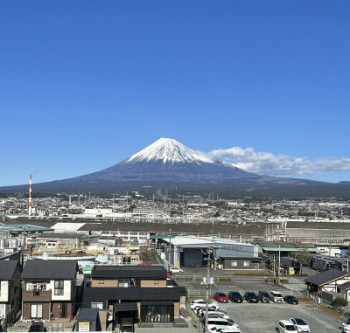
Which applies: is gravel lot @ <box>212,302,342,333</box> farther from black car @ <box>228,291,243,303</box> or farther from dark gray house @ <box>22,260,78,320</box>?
dark gray house @ <box>22,260,78,320</box>

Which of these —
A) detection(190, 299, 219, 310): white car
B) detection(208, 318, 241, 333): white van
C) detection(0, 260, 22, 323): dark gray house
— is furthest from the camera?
detection(190, 299, 219, 310): white car

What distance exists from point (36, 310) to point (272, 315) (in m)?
7.57

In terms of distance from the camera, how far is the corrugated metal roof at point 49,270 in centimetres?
1584

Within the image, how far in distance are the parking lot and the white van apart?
55cm

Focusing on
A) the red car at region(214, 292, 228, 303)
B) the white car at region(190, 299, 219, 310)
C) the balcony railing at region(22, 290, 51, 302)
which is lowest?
the red car at region(214, 292, 228, 303)

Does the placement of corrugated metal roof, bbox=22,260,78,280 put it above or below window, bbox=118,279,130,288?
above

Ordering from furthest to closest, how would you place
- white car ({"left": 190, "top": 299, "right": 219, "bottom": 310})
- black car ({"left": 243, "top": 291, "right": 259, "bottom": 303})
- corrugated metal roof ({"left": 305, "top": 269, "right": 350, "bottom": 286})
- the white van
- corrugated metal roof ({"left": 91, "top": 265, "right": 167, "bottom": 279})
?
corrugated metal roof ({"left": 305, "top": 269, "right": 350, "bottom": 286}) < black car ({"left": 243, "top": 291, "right": 259, "bottom": 303}) < white car ({"left": 190, "top": 299, "right": 219, "bottom": 310}) < corrugated metal roof ({"left": 91, "top": 265, "right": 167, "bottom": 279}) < the white van

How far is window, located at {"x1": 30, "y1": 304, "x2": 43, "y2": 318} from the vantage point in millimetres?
15695

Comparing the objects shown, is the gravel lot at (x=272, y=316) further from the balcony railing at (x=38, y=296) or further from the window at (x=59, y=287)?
the balcony railing at (x=38, y=296)

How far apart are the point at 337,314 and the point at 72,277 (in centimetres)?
898

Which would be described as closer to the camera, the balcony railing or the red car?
the balcony railing

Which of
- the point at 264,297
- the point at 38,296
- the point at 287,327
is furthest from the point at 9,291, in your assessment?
the point at 264,297

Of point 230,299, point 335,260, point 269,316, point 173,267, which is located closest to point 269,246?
point 335,260

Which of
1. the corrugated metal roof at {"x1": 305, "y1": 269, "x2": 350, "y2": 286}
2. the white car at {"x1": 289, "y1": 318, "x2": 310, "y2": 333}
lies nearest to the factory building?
the corrugated metal roof at {"x1": 305, "y1": 269, "x2": 350, "y2": 286}
